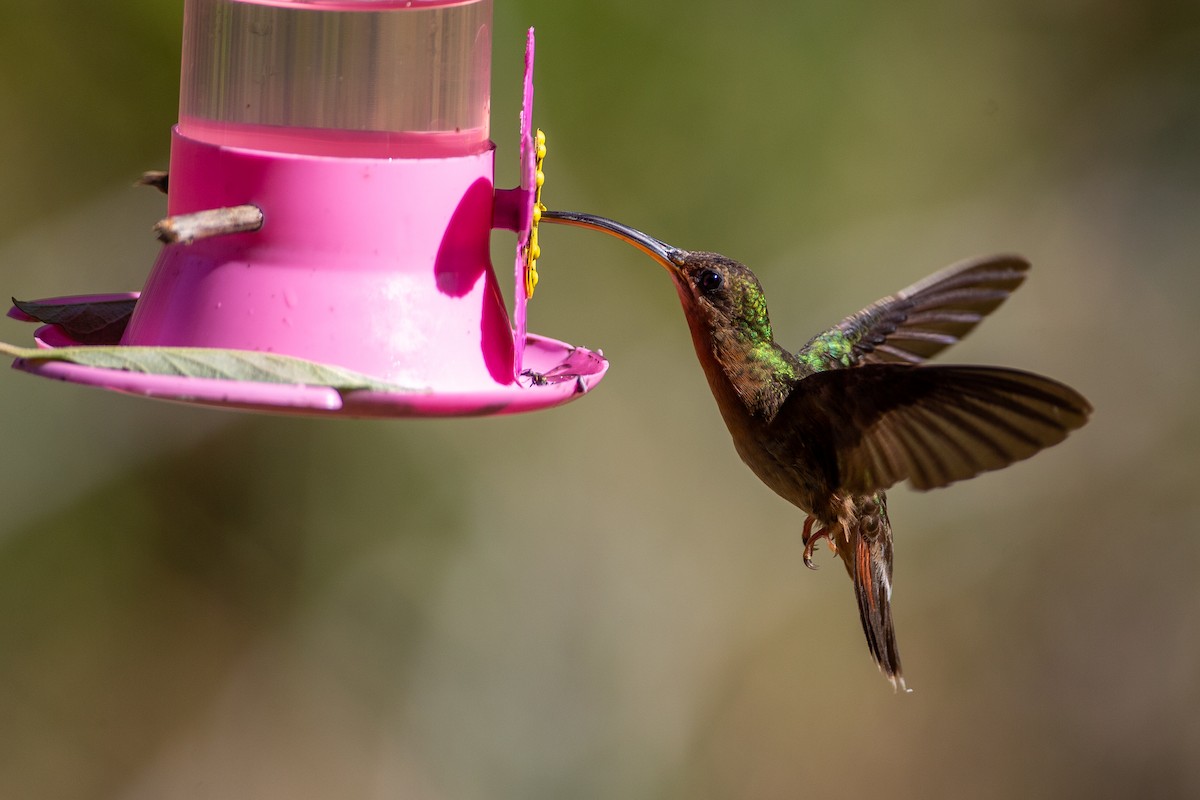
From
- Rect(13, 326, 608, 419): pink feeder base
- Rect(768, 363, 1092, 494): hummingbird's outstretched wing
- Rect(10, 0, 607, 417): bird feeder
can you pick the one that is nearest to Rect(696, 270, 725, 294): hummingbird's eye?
Rect(768, 363, 1092, 494): hummingbird's outstretched wing

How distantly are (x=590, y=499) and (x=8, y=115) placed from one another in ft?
9.47

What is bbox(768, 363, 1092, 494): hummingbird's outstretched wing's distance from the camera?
2617 mm

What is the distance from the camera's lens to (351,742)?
20.1 ft

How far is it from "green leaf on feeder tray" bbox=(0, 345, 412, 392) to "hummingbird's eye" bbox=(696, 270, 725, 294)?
1275 mm

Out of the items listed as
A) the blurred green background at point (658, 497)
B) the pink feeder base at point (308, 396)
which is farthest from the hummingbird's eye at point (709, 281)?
the blurred green background at point (658, 497)

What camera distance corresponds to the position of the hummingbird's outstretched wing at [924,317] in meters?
3.32

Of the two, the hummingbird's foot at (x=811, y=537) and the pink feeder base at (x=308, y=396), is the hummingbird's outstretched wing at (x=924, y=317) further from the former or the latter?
the pink feeder base at (x=308, y=396)

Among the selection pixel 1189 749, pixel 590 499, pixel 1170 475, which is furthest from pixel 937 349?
pixel 1189 749

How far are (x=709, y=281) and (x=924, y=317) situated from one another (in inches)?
28.7

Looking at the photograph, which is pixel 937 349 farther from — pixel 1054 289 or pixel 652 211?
pixel 1054 289

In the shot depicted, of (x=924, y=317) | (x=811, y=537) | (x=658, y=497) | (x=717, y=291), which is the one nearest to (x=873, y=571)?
(x=811, y=537)

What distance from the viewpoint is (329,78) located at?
2.71 metres

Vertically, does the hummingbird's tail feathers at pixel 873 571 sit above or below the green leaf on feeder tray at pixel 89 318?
below

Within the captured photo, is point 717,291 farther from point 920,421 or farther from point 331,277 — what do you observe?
point 331,277
